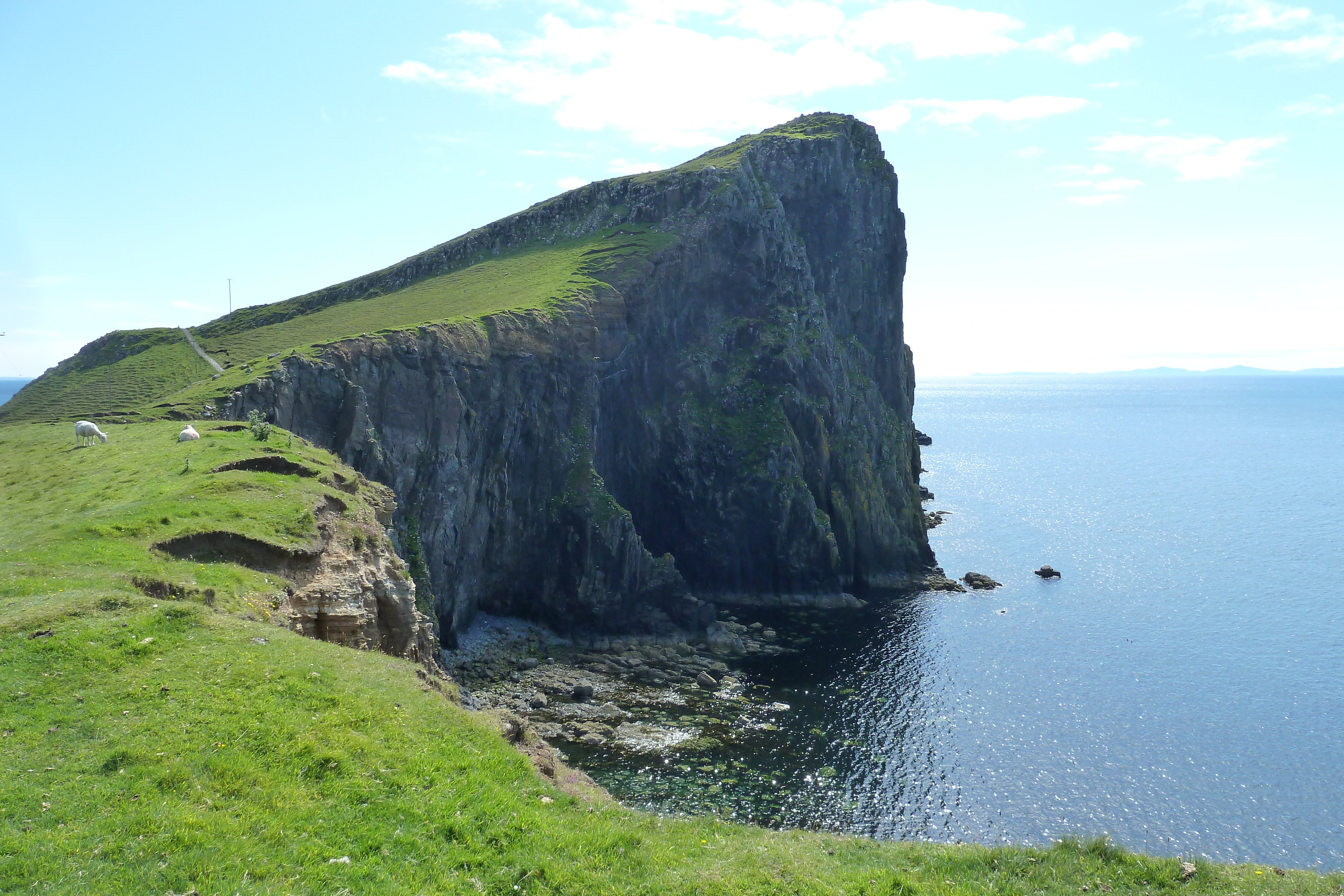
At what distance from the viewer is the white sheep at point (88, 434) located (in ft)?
149

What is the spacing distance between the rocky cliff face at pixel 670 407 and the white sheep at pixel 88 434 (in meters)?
11.0

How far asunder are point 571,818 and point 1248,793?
49.7 m

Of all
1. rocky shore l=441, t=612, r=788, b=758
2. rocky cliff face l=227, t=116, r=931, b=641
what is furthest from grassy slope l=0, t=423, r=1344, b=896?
rocky cliff face l=227, t=116, r=931, b=641

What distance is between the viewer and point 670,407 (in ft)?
299

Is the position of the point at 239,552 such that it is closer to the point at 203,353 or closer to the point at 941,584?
the point at 203,353

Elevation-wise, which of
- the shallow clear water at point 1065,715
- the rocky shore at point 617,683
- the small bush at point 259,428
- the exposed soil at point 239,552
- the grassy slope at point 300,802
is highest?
the small bush at point 259,428

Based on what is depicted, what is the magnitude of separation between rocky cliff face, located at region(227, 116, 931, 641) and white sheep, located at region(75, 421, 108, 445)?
10990 mm

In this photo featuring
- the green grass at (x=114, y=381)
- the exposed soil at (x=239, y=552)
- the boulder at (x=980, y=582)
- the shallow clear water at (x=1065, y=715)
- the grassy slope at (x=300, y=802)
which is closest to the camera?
the grassy slope at (x=300, y=802)

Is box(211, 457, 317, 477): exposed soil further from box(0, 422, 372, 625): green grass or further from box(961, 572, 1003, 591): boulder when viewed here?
box(961, 572, 1003, 591): boulder

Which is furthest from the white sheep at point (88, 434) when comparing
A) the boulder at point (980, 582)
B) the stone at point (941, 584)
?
the boulder at point (980, 582)

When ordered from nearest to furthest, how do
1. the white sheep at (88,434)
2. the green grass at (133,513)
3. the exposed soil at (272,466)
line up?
the green grass at (133,513)
the exposed soil at (272,466)
the white sheep at (88,434)

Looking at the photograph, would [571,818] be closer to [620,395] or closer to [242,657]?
[242,657]

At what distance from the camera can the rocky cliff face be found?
66.6 m

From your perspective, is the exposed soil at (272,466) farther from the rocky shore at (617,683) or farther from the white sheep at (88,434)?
the rocky shore at (617,683)
